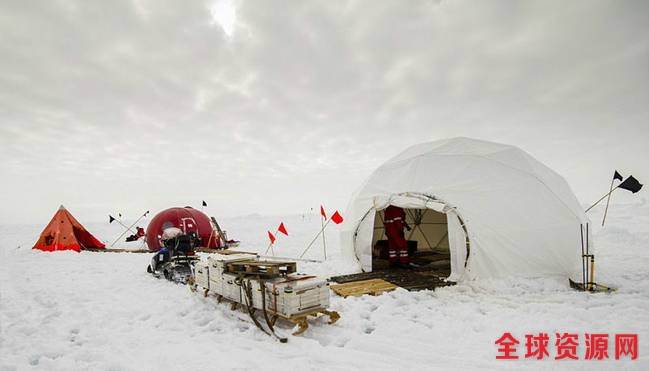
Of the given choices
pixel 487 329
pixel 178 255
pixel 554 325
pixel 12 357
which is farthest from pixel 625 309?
pixel 178 255

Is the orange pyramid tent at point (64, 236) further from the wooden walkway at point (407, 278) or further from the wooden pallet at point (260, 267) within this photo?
the wooden walkway at point (407, 278)

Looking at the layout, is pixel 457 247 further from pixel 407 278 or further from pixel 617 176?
pixel 617 176

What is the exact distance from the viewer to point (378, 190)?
10.3m

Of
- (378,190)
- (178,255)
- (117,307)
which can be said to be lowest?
(117,307)

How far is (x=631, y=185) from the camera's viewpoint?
30.2ft

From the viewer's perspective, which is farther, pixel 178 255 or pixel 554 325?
pixel 178 255

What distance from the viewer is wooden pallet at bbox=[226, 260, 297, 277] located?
5739 mm

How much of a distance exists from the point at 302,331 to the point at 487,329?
284 centimetres

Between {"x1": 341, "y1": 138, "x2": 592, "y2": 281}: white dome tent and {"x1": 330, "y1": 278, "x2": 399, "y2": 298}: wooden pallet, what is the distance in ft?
5.51

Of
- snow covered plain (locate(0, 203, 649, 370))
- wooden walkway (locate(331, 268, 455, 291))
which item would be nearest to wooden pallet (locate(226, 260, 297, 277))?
snow covered plain (locate(0, 203, 649, 370))

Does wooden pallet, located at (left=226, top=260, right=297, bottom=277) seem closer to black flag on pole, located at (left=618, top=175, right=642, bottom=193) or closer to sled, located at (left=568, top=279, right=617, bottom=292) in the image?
sled, located at (left=568, top=279, right=617, bottom=292)

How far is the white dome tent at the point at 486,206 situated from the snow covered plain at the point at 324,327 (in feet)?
2.09

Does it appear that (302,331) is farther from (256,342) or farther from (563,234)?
(563,234)

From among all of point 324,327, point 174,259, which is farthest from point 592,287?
point 174,259
